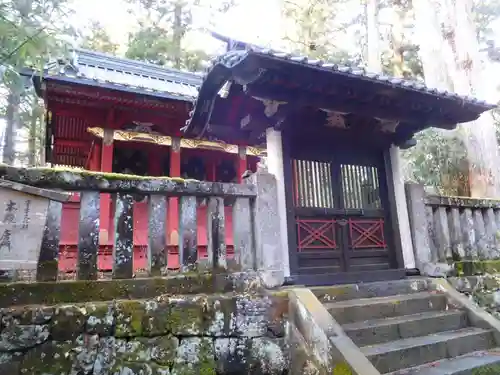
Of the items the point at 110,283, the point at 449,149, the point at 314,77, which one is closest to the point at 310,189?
the point at 314,77

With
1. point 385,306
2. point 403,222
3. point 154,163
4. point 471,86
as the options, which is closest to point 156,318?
point 385,306

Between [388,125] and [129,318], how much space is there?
4526mm

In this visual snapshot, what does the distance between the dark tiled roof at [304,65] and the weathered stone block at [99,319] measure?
2758 millimetres

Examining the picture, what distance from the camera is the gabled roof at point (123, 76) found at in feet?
24.6

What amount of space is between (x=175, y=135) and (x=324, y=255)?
556 cm

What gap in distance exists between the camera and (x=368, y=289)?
15.9ft

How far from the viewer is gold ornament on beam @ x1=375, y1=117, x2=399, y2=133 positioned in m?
5.70

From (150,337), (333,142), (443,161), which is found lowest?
(150,337)

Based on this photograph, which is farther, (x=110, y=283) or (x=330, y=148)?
(x=330, y=148)

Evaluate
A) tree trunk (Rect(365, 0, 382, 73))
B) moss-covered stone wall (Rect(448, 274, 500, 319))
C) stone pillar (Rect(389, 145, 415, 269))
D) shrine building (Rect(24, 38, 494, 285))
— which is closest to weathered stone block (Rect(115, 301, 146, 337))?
shrine building (Rect(24, 38, 494, 285))

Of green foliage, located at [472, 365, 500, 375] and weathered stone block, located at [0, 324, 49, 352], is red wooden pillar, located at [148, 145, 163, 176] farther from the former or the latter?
green foliage, located at [472, 365, 500, 375]

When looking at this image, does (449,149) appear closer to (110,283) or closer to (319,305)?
(319,305)

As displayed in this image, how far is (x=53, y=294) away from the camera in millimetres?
3434

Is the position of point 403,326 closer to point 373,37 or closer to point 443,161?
point 443,161
